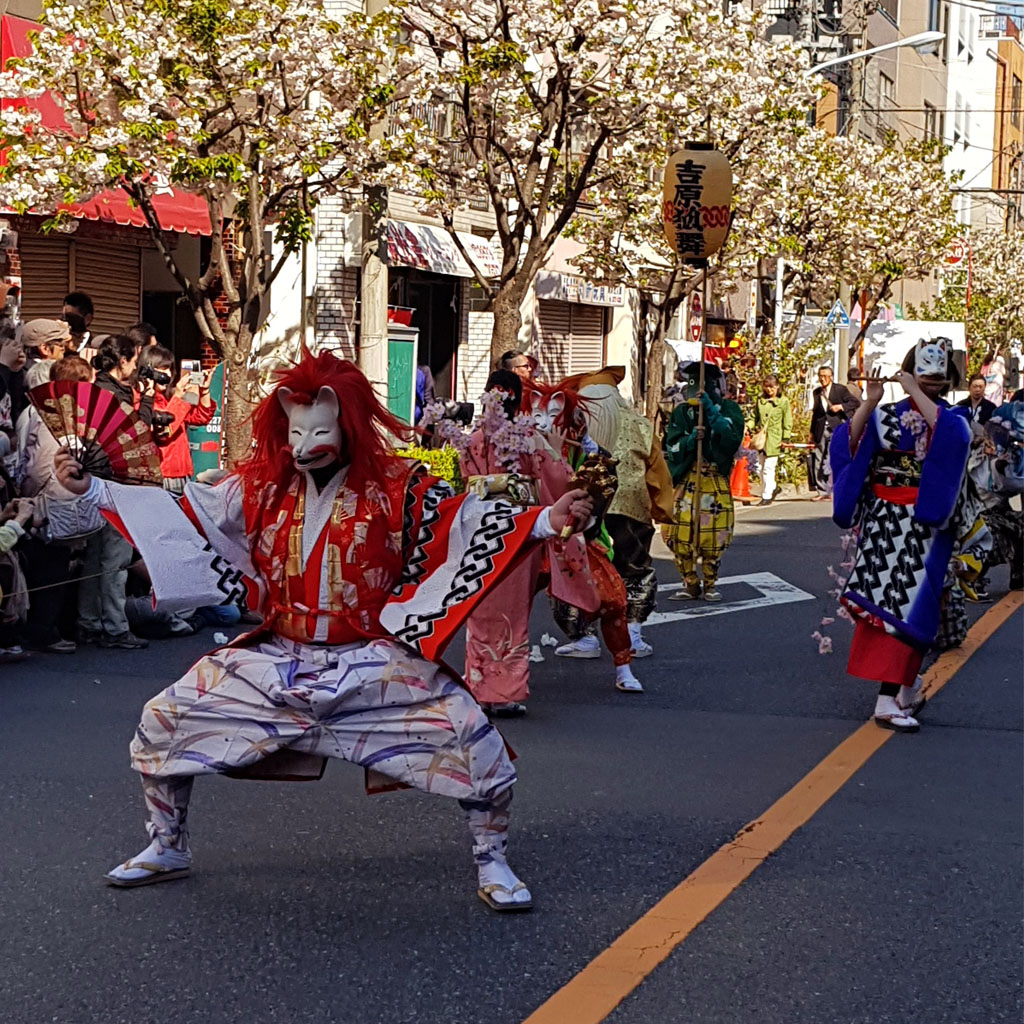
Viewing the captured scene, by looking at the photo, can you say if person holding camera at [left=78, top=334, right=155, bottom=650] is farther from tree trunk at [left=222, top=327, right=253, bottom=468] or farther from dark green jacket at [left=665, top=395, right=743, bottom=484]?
tree trunk at [left=222, top=327, right=253, bottom=468]

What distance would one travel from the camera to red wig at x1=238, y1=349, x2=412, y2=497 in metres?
4.89

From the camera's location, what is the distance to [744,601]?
12312 mm

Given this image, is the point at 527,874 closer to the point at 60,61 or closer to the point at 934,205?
the point at 60,61

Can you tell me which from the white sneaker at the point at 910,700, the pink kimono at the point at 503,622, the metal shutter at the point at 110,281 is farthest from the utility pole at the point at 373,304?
the white sneaker at the point at 910,700

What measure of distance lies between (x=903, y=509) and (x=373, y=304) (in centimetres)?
1459

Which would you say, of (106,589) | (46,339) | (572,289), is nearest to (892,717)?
(106,589)

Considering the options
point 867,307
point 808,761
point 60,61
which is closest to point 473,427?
point 808,761

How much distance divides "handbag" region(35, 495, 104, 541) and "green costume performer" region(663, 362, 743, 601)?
429cm

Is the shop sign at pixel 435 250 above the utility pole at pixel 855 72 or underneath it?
underneath

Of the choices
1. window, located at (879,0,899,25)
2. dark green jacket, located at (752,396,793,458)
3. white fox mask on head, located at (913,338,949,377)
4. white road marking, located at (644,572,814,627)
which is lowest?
white road marking, located at (644,572,814,627)

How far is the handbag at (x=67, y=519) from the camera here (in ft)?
31.3

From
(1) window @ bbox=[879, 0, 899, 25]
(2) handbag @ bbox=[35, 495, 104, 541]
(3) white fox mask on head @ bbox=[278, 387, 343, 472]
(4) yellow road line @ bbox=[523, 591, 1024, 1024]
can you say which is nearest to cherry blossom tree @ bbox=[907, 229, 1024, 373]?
(1) window @ bbox=[879, 0, 899, 25]

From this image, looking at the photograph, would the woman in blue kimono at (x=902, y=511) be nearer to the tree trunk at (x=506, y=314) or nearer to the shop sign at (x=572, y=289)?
the tree trunk at (x=506, y=314)

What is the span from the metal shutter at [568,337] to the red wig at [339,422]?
2344 cm
